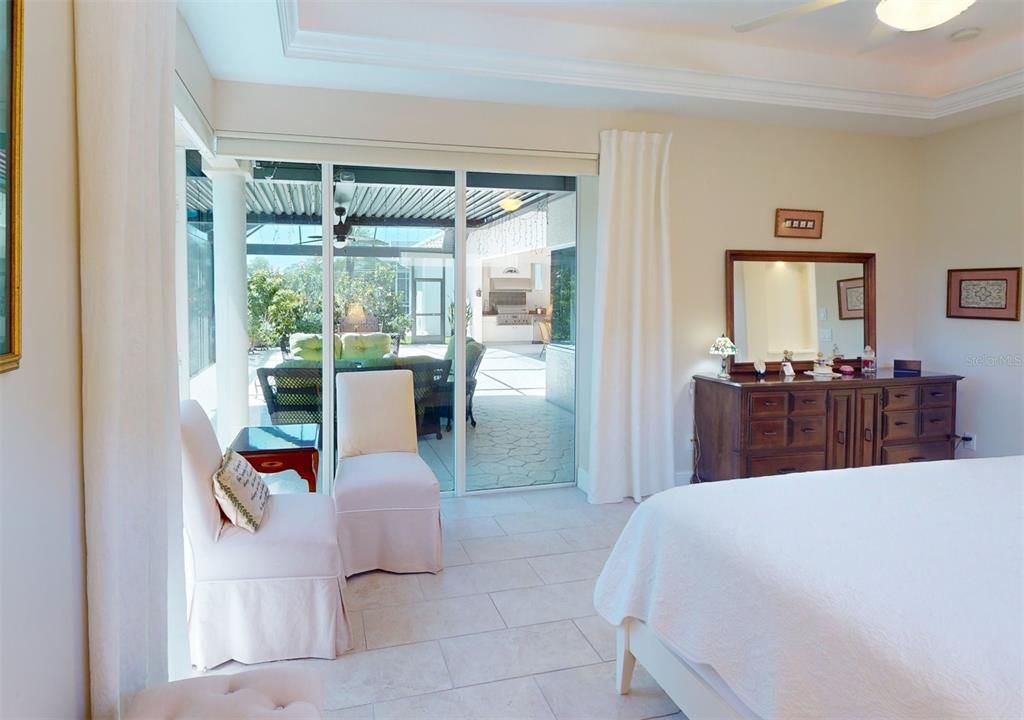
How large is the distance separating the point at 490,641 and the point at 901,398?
3.55 metres

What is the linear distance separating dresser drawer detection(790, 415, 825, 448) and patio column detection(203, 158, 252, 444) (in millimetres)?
3638

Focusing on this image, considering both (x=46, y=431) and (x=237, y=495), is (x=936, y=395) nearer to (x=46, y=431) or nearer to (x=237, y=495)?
(x=237, y=495)

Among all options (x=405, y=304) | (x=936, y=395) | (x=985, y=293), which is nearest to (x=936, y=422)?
(x=936, y=395)

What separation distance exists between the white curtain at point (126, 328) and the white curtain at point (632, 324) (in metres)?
3.08

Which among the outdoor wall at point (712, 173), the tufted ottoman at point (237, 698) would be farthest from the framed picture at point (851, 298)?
the tufted ottoman at point (237, 698)

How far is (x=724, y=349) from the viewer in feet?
15.2

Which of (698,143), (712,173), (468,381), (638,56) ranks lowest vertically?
(468,381)

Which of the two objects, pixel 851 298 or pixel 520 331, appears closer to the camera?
pixel 520 331

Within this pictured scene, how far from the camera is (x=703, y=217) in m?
4.78

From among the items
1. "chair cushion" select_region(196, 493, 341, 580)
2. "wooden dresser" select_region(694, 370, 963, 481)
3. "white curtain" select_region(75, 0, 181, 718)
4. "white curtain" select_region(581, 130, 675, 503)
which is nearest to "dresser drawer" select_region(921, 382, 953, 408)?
"wooden dresser" select_region(694, 370, 963, 481)

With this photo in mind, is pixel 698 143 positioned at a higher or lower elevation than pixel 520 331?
higher

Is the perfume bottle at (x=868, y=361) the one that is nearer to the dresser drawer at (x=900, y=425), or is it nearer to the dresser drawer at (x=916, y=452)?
the dresser drawer at (x=900, y=425)

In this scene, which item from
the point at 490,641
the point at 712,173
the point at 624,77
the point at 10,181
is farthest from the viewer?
the point at 712,173

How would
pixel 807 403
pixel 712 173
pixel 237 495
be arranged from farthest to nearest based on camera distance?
pixel 712 173 → pixel 807 403 → pixel 237 495
